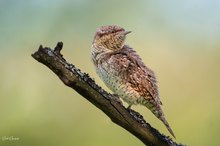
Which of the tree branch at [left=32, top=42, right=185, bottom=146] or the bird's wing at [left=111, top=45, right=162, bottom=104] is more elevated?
the bird's wing at [left=111, top=45, right=162, bottom=104]

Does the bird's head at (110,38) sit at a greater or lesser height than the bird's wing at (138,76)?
greater

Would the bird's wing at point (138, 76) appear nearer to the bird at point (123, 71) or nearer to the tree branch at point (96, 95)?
the bird at point (123, 71)

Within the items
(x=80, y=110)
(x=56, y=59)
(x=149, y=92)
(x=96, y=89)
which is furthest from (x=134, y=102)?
(x=80, y=110)

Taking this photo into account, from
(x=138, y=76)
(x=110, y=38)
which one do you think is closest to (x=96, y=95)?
(x=138, y=76)

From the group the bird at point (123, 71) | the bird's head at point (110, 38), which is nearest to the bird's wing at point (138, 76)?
the bird at point (123, 71)

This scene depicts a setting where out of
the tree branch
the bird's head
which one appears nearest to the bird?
the bird's head

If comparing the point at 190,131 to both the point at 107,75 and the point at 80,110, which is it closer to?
the point at 80,110

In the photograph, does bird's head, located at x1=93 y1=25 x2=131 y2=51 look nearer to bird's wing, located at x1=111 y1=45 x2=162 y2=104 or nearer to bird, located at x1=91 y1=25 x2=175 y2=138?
bird, located at x1=91 y1=25 x2=175 y2=138

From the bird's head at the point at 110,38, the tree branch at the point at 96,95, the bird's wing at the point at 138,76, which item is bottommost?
the tree branch at the point at 96,95

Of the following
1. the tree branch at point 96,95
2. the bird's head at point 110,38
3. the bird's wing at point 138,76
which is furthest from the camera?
the bird's head at point 110,38
